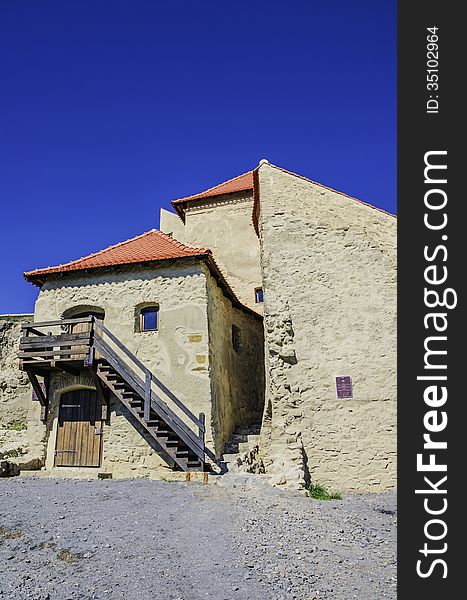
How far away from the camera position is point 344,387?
9.58 m

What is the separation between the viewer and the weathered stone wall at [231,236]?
17.9 meters

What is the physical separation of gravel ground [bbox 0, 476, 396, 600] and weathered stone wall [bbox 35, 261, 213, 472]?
3350 millimetres

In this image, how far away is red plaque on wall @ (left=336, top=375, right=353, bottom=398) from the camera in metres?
9.53

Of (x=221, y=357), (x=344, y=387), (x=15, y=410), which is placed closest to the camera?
(x=344, y=387)

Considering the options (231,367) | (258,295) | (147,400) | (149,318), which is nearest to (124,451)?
(147,400)

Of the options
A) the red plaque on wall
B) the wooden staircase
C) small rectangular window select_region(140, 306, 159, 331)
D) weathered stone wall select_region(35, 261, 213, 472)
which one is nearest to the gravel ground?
the red plaque on wall

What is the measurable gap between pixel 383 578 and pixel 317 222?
7.70m

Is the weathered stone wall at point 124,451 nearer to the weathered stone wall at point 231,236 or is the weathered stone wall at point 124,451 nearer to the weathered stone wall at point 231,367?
the weathered stone wall at point 231,367

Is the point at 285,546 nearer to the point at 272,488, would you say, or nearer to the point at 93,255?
the point at 272,488

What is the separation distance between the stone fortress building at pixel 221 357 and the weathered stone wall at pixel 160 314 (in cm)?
3

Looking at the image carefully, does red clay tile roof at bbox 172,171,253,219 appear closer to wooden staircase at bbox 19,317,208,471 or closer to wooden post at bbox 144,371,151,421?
wooden staircase at bbox 19,317,208,471

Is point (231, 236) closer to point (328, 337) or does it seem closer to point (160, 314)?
point (160, 314)

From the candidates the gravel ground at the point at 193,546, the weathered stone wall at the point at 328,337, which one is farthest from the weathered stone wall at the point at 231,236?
the gravel ground at the point at 193,546

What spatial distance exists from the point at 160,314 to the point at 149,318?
0.54 meters
